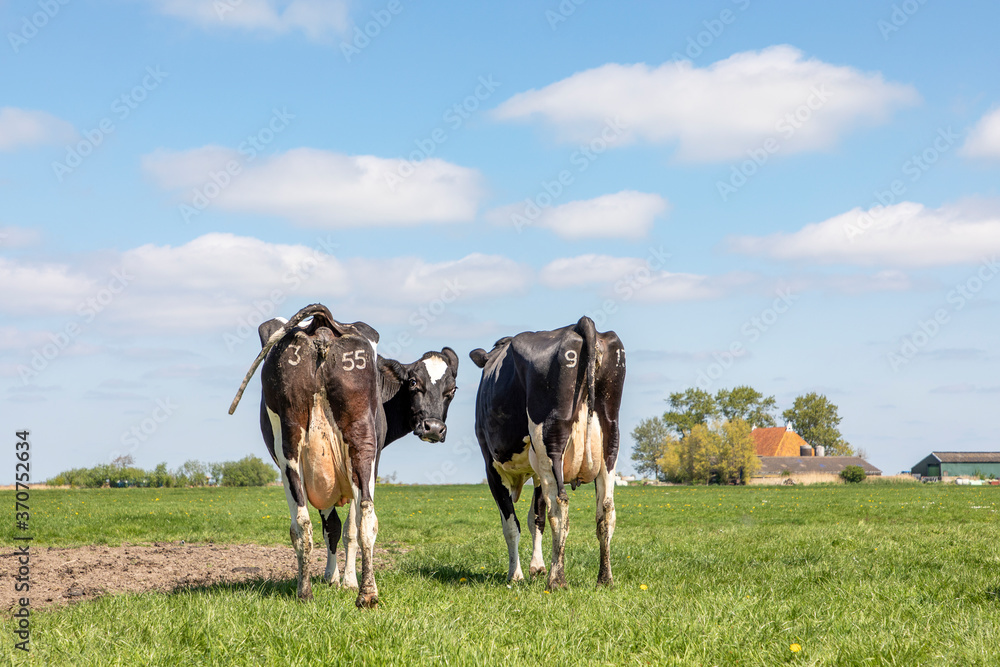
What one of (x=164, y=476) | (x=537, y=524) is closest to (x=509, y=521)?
(x=537, y=524)

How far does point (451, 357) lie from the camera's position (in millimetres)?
10031

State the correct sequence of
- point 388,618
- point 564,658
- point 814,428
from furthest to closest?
1. point 814,428
2. point 388,618
3. point 564,658

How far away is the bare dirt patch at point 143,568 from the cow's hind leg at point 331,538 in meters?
0.32

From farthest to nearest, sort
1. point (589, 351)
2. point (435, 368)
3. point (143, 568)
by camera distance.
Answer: point (143, 568) < point (435, 368) < point (589, 351)

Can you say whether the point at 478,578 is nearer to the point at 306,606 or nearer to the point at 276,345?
the point at 306,606

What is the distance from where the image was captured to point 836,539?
44.2ft

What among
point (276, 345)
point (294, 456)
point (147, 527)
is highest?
point (276, 345)

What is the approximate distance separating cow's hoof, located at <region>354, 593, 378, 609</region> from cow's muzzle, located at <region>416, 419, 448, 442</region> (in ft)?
7.55

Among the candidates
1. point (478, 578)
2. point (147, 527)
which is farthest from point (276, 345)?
point (147, 527)

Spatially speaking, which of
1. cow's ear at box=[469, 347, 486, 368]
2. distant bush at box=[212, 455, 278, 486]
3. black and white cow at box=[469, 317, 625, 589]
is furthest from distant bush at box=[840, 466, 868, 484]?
black and white cow at box=[469, 317, 625, 589]

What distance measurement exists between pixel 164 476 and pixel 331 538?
5034 cm

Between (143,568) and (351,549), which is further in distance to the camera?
(143,568)

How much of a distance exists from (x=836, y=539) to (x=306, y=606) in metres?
9.73

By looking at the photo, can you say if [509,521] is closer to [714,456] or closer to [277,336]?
[277,336]
